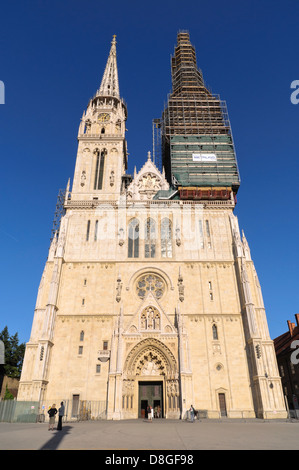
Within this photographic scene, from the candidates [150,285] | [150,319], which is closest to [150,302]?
[150,319]

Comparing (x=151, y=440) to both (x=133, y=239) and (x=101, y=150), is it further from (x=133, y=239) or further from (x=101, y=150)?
(x=101, y=150)

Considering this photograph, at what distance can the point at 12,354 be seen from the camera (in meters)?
47.7

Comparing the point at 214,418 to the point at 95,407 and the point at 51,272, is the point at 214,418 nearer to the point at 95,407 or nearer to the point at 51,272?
the point at 95,407

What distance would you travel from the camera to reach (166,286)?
3189 centimetres

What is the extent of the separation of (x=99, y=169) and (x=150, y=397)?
2662 centimetres

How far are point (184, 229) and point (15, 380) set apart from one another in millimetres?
32402

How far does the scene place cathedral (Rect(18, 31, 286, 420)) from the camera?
87.5ft

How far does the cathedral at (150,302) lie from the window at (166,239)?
0.13m

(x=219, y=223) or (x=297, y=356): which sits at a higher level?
(x=219, y=223)

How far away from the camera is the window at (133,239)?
33938 mm

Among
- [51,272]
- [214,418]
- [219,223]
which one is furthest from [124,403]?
[219,223]

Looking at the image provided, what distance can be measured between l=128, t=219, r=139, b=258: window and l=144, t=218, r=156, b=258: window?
989mm

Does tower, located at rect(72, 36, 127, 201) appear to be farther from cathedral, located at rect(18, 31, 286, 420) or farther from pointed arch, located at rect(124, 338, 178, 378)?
pointed arch, located at rect(124, 338, 178, 378)

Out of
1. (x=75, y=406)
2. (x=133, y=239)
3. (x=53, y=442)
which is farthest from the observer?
(x=133, y=239)
